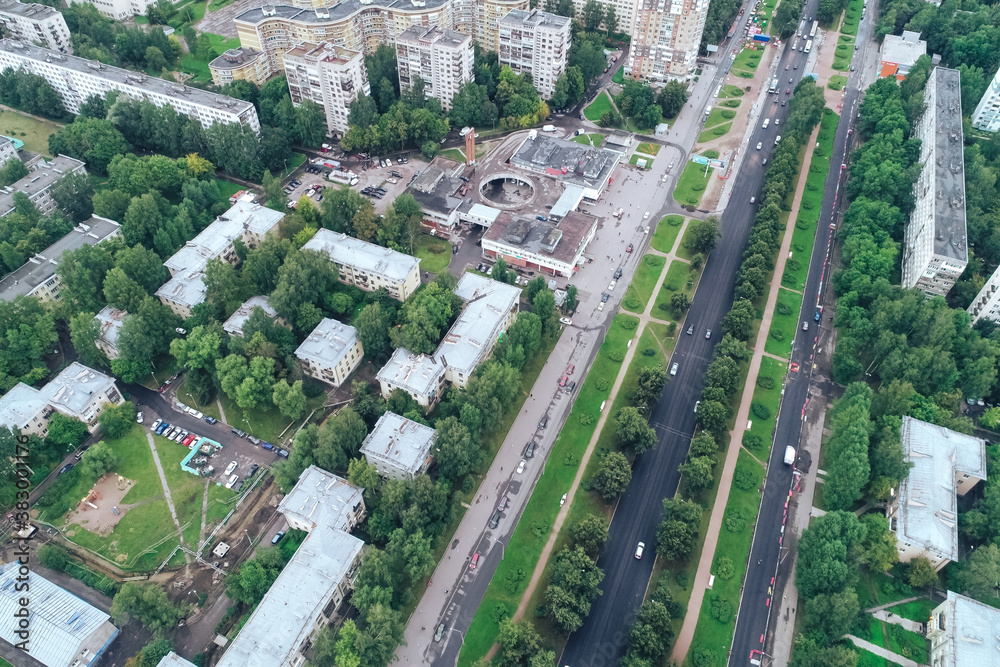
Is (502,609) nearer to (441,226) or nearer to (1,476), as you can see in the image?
(1,476)

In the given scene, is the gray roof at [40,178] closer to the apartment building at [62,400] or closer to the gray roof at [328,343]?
the apartment building at [62,400]

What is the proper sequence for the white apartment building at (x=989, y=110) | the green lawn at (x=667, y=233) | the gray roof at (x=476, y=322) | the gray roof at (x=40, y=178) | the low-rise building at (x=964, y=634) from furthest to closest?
the white apartment building at (x=989, y=110)
the green lawn at (x=667, y=233)
the gray roof at (x=40, y=178)
the gray roof at (x=476, y=322)
the low-rise building at (x=964, y=634)

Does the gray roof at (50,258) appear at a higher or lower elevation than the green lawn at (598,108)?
lower

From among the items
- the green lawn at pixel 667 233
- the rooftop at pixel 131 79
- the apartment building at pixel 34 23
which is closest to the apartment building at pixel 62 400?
the rooftop at pixel 131 79

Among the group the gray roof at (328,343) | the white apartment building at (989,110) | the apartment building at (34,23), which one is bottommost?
the gray roof at (328,343)

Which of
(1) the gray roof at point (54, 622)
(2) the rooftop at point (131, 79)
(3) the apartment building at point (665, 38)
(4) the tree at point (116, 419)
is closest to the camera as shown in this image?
(1) the gray roof at point (54, 622)
